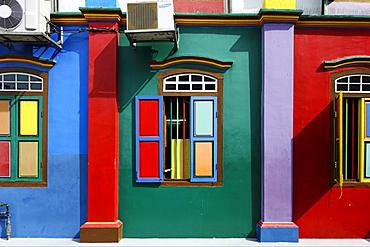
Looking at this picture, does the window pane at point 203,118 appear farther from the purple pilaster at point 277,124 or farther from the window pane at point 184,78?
the purple pilaster at point 277,124

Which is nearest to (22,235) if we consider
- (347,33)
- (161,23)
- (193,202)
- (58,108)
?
(58,108)

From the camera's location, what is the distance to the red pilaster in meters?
6.21

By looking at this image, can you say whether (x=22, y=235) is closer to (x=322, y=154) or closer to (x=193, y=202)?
(x=193, y=202)

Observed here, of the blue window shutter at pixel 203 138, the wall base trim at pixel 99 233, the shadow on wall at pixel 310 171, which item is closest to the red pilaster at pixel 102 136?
the wall base trim at pixel 99 233

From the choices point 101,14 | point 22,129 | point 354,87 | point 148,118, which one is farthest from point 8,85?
point 354,87

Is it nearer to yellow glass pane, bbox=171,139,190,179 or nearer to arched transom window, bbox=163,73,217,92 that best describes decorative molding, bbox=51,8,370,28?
arched transom window, bbox=163,73,217,92

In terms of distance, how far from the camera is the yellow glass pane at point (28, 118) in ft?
21.0

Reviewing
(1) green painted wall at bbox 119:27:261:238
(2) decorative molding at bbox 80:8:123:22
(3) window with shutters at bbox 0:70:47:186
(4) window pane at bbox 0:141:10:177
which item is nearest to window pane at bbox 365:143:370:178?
(1) green painted wall at bbox 119:27:261:238

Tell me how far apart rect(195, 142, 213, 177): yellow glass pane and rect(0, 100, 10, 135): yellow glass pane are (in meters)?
3.32

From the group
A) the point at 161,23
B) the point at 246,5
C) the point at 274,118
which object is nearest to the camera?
the point at 161,23

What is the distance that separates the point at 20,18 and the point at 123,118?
2.33 meters

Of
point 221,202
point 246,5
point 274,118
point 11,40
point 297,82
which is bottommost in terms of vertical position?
point 221,202

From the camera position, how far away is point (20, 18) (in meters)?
5.98

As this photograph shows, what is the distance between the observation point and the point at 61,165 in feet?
21.0
